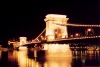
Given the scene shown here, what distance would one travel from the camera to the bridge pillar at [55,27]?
36000mm

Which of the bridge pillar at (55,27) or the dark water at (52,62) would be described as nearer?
the dark water at (52,62)

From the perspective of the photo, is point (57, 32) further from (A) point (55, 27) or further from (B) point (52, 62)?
(B) point (52, 62)

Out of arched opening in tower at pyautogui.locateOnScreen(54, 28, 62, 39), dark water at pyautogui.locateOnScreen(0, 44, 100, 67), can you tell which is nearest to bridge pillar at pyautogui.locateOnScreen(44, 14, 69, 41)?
arched opening in tower at pyautogui.locateOnScreen(54, 28, 62, 39)

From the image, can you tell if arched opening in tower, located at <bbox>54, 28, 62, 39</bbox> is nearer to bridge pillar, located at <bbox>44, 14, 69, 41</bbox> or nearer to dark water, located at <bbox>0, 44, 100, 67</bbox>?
bridge pillar, located at <bbox>44, 14, 69, 41</bbox>

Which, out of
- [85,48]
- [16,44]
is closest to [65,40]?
[85,48]

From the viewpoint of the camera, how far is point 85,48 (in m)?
41.6

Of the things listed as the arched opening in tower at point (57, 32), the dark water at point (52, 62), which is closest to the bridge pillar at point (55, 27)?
the arched opening in tower at point (57, 32)

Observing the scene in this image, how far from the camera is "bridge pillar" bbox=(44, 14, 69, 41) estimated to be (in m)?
36.0

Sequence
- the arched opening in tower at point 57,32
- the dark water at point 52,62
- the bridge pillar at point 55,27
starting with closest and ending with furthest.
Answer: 1. the dark water at point 52,62
2. the arched opening in tower at point 57,32
3. the bridge pillar at point 55,27

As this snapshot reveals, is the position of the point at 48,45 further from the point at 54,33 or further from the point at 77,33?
the point at 77,33

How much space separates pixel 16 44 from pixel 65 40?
39371mm

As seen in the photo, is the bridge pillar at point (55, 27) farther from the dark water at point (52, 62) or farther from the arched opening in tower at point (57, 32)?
the dark water at point (52, 62)

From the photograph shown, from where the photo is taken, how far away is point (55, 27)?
37.2 meters

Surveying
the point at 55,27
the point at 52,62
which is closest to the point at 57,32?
the point at 55,27
